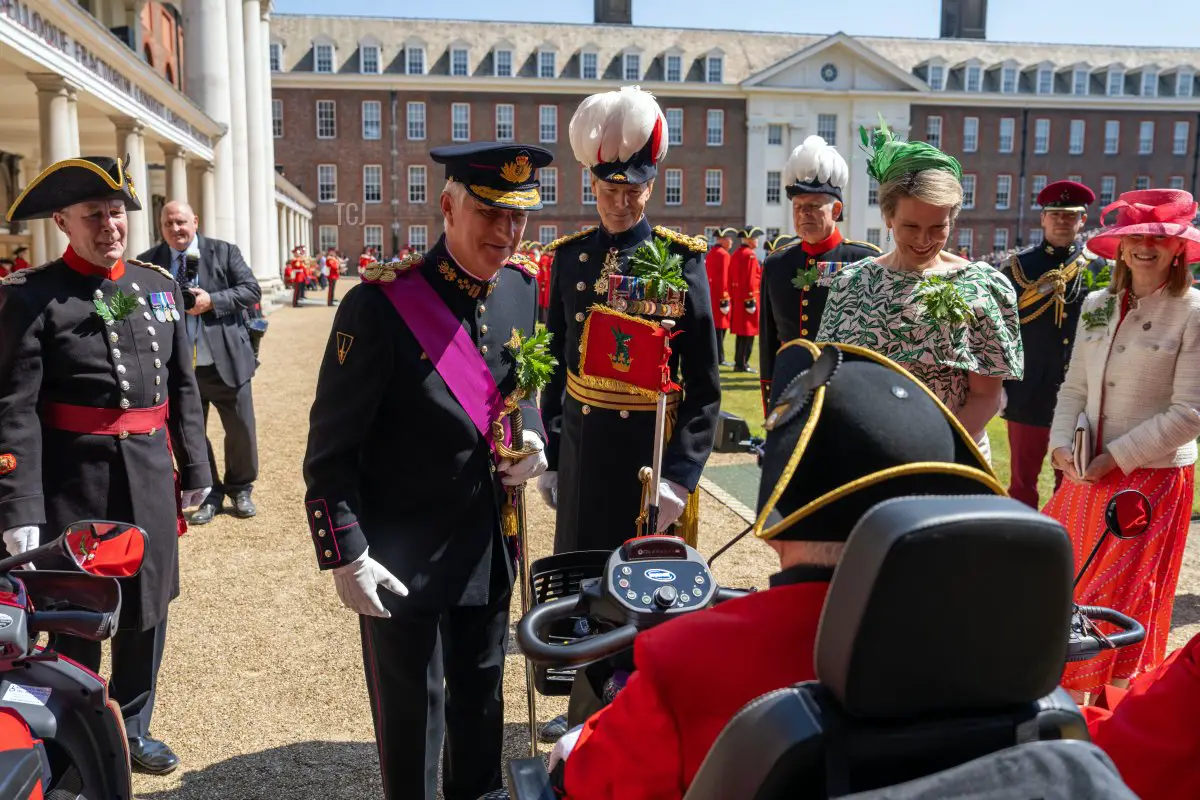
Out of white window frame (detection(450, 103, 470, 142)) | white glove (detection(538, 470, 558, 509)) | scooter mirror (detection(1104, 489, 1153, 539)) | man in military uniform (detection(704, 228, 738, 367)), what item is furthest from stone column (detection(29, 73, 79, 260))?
white window frame (detection(450, 103, 470, 142))

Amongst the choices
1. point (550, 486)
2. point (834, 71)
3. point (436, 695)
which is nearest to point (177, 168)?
point (550, 486)

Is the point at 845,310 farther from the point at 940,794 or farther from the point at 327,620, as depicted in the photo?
the point at 327,620

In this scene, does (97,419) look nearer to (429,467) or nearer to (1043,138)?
(429,467)

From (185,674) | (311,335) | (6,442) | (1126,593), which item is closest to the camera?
(6,442)

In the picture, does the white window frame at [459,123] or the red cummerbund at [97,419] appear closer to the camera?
the red cummerbund at [97,419]

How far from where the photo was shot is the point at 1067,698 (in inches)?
46.0

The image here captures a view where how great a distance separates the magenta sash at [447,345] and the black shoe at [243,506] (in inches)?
174

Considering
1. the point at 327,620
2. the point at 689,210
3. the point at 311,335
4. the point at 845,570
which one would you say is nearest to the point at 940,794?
the point at 845,570

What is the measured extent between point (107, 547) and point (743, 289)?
12.9 metres

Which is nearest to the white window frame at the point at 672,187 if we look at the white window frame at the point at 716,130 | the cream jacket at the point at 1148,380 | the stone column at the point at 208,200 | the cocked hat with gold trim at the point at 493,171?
the white window frame at the point at 716,130

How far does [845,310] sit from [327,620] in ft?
9.78

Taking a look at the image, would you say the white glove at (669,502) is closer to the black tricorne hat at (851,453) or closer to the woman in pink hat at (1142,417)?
the woman in pink hat at (1142,417)

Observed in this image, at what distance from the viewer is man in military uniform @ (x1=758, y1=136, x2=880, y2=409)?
4762mm

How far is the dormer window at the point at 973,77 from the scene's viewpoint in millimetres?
54844
